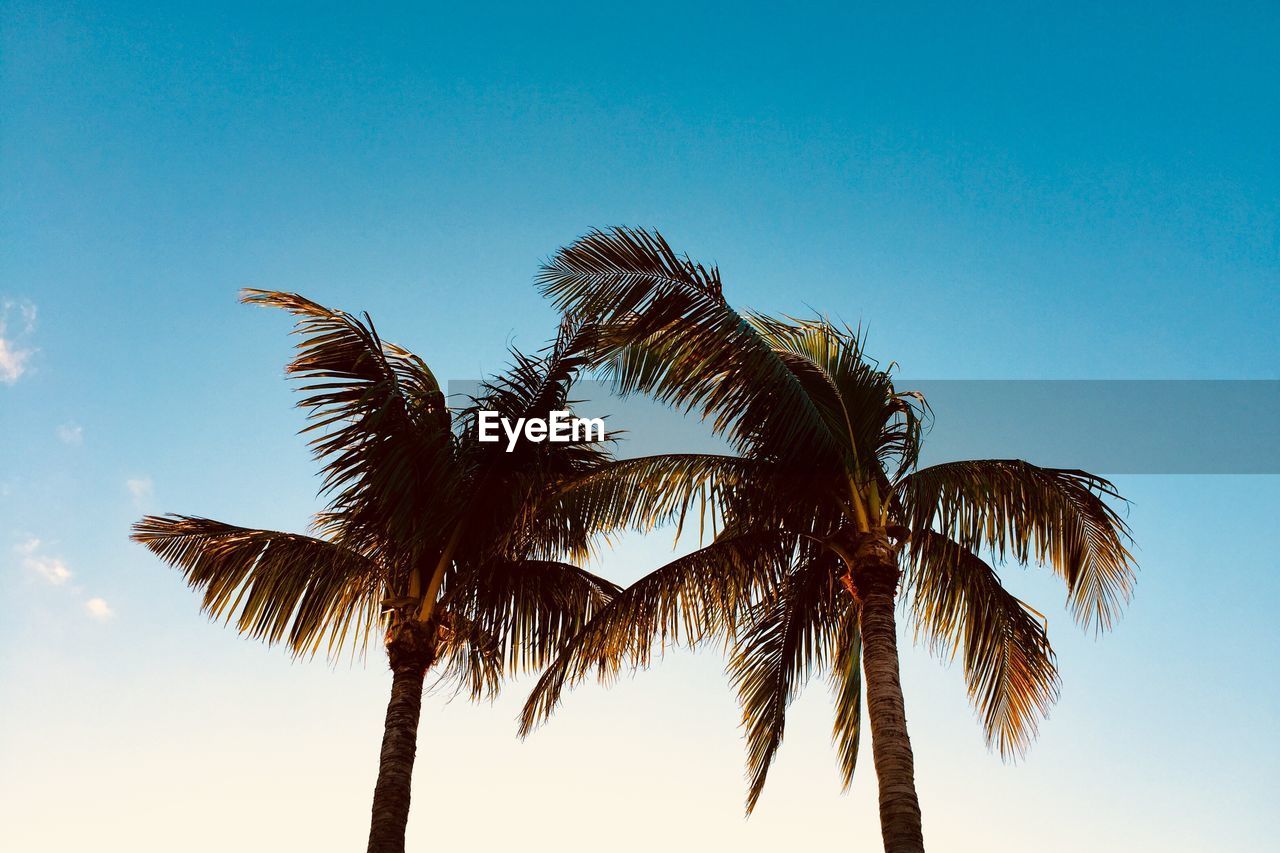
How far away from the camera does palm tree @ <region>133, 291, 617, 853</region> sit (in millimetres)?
10844

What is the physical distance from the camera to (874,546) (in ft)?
32.1

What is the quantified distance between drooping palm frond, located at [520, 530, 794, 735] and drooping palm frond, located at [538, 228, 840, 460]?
125 cm

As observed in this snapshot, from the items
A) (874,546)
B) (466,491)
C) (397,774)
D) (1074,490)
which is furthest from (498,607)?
(1074,490)

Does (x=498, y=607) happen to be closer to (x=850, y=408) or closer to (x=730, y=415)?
(x=730, y=415)

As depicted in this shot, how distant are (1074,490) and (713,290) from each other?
431cm

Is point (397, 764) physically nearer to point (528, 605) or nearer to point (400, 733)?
point (400, 733)

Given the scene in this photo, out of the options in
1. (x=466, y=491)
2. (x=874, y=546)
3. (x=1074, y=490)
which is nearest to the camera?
(x=874, y=546)

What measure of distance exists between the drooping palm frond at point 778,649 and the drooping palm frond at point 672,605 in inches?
13.9

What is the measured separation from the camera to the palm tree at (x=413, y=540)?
1084cm

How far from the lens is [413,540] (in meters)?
10.8

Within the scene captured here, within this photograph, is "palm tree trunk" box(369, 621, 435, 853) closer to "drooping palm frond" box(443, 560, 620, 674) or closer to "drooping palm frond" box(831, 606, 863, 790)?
"drooping palm frond" box(443, 560, 620, 674)

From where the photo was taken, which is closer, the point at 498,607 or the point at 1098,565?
the point at 1098,565

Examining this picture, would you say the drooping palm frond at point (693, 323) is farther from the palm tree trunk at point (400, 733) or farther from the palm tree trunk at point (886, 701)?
the palm tree trunk at point (400, 733)

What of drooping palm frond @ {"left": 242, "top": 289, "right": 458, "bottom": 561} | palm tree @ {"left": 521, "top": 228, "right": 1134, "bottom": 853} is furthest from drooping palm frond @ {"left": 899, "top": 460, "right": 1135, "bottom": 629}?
drooping palm frond @ {"left": 242, "top": 289, "right": 458, "bottom": 561}
